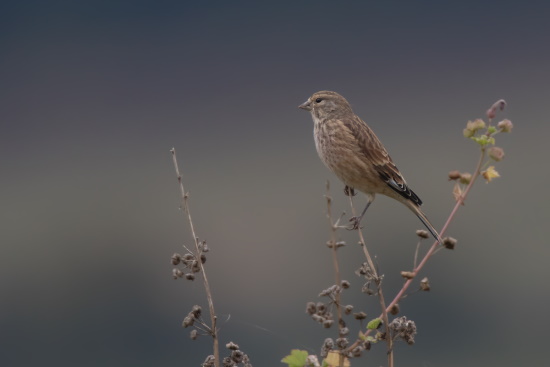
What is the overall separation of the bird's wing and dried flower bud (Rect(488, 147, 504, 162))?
85.5 inches

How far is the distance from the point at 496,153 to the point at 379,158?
2.57 m

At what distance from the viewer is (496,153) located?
368 cm

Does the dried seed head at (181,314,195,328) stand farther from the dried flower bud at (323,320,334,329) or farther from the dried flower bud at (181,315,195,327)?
the dried flower bud at (323,320,334,329)

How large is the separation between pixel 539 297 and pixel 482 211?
5379 millimetres

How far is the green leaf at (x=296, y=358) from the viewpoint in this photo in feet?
11.7

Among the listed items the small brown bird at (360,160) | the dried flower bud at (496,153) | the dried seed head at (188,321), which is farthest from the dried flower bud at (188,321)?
the small brown bird at (360,160)

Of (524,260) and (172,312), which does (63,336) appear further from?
(524,260)

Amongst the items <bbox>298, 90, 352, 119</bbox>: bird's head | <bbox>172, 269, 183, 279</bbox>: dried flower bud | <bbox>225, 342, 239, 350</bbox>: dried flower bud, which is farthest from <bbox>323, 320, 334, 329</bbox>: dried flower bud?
<bbox>298, 90, 352, 119</bbox>: bird's head

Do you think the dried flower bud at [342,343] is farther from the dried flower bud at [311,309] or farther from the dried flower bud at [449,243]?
the dried flower bud at [449,243]

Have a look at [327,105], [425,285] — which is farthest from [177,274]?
[327,105]

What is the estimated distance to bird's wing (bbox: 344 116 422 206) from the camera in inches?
236

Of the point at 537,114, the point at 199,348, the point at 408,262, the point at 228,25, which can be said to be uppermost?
the point at 228,25

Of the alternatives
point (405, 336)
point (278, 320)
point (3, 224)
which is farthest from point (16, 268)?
point (405, 336)

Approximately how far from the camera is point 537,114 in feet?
252
